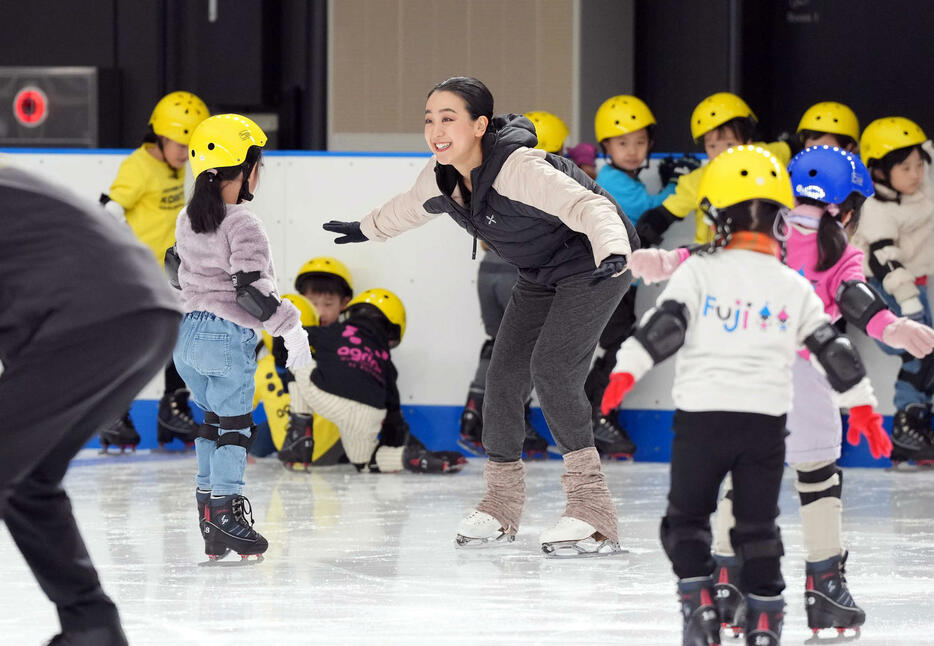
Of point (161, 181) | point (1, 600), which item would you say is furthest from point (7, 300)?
point (161, 181)

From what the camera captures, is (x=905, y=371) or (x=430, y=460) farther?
(x=905, y=371)

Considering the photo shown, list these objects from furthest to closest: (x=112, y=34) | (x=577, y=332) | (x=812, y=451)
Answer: (x=112, y=34) → (x=577, y=332) → (x=812, y=451)

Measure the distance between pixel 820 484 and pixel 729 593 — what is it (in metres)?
0.33

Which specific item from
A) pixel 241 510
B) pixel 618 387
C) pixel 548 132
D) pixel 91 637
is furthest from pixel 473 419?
pixel 91 637

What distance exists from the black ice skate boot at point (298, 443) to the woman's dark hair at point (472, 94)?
2.50m

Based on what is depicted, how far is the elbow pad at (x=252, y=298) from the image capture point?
13.9ft

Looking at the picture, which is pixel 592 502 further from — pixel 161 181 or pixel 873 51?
pixel 873 51

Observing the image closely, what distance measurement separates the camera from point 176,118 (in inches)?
287

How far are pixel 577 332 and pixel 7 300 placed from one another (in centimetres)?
229

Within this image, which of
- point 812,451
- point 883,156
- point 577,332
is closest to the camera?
point 812,451

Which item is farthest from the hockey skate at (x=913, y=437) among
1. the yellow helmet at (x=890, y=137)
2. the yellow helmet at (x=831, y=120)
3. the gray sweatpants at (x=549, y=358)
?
the gray sweatpants at (x=549, y=358)

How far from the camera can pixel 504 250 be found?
15.2ft

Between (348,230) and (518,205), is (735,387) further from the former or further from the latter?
(348,230)

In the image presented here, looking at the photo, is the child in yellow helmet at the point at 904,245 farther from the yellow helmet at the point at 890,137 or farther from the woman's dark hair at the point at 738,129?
the woman's dark hair at the point at 738,129
